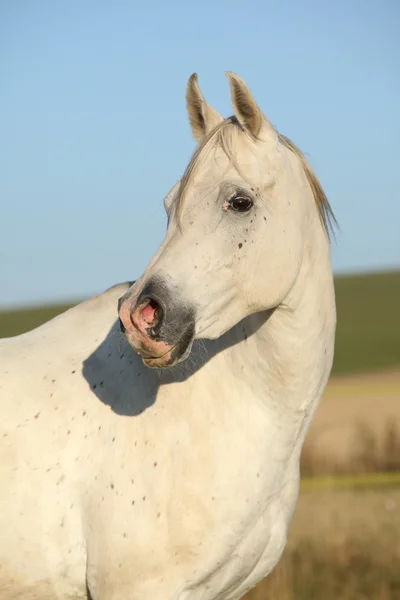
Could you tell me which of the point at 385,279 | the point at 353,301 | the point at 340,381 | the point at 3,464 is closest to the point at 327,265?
the point at 3,464

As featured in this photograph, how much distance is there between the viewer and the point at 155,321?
154 inches

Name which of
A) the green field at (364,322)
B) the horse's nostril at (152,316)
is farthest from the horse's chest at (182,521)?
the green field at (364,322)

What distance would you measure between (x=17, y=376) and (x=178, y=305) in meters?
1.39

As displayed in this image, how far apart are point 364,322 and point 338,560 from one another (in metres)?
40.7

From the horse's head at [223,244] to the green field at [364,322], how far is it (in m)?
30.7

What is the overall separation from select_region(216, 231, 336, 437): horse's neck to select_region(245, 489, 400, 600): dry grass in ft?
8.14

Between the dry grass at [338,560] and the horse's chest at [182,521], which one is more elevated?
the horse's chest at [182,521]

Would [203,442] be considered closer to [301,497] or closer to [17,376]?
[17,376]

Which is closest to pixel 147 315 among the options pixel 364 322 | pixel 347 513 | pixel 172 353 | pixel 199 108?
pixel 172 353

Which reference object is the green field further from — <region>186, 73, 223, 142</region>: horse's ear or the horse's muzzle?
the horse's muzzle

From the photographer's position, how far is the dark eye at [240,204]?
4.12 metres

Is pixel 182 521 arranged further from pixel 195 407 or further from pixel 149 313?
pixel 149 313

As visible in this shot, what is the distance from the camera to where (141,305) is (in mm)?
3889

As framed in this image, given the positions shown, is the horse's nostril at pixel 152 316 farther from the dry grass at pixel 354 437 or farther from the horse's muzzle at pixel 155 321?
the dry grass at pixel 354 437
